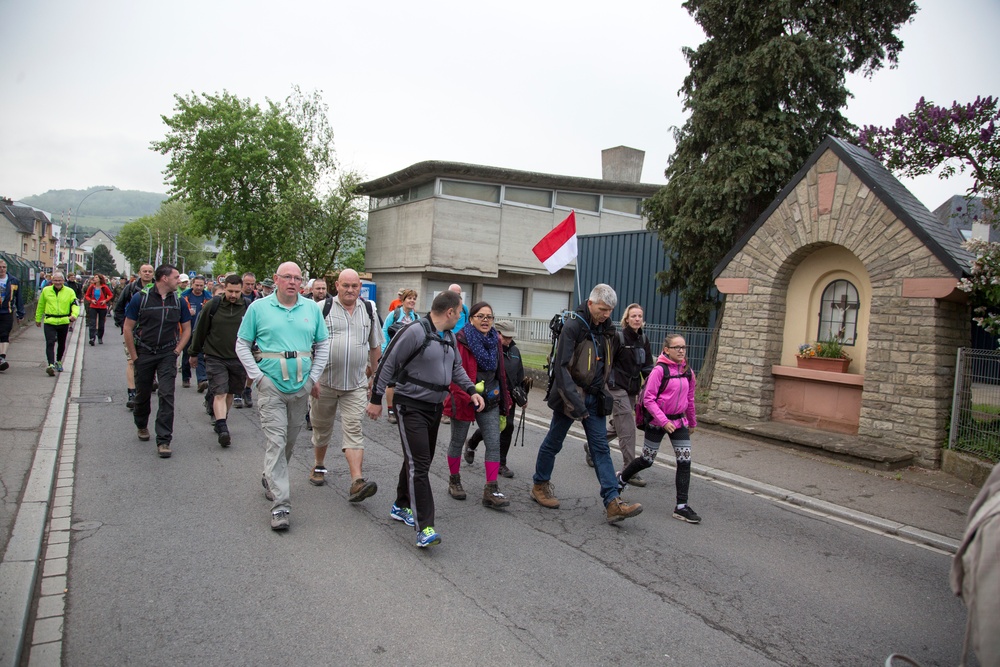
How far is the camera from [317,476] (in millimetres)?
6434

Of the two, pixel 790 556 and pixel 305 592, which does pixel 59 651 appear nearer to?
pixel 305 592

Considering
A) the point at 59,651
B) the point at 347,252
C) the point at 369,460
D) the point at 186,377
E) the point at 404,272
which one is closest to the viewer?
the point at 59,651

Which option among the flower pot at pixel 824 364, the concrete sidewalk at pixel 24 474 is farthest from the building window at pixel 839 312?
the concrete sidewalk at pixel 24 474

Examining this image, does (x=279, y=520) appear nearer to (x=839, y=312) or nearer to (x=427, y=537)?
(x=427, y=537)

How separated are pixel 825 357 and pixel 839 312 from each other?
81cm

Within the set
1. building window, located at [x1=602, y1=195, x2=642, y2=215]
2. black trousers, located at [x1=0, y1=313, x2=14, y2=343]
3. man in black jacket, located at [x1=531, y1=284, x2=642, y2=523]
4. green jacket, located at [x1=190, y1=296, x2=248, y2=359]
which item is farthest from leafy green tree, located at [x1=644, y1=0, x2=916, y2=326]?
building window, located at [x1=602, y1=195, x2=642, y2=215]

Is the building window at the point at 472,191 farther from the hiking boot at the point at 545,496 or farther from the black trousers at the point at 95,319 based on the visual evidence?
the hiking boot at the point at 545,496

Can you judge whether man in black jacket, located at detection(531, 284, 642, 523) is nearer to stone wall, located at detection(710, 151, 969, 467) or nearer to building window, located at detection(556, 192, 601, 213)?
stone wall, located at detection(710, 151, 969, 467)

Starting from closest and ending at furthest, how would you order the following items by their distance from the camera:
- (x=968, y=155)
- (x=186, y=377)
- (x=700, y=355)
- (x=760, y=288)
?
(x=968, y=155) → (x=760, y=288) → (x=186, y=377) → (x=700, y=355)

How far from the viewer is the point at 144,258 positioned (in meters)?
102

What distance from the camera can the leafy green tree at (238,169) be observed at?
1510 inches

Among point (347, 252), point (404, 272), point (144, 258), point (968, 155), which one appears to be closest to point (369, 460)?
point (968, 155)

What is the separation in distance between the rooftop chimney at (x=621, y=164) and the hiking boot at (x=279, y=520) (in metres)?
28.7

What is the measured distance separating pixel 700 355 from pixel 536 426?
404 cm
